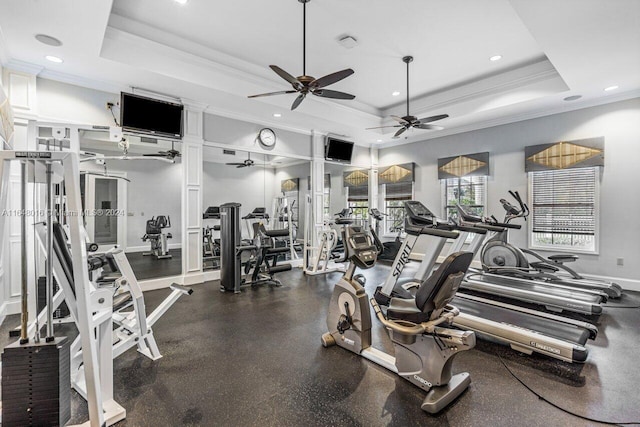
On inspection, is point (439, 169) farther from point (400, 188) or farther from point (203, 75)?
point (203, 75)

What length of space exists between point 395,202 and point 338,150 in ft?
7.09

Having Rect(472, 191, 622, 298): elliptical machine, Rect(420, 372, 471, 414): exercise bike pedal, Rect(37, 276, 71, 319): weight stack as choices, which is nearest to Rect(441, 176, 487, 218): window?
Rect(472, 191, 622, 298): elliptical machine

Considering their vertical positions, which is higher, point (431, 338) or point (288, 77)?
point (288, 77)

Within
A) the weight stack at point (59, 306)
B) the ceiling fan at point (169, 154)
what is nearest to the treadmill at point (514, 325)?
the weight stack at point (59, 306)

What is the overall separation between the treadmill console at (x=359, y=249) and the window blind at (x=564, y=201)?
4.80 metres

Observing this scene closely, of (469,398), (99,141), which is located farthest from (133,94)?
(469,398)

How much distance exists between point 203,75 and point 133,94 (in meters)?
1.12

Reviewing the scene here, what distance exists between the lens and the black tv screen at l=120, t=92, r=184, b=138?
4512 millimetres

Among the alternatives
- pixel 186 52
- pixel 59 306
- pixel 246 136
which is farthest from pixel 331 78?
pixel 59 306

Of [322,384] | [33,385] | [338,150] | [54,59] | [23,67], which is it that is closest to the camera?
[33,385]

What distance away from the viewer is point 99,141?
4441mm

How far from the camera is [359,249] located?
106 inches

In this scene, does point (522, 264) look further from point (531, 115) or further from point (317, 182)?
point (317, 182)

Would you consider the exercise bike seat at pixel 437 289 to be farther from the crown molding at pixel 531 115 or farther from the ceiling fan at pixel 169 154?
the crown molding at pixel 531 115
